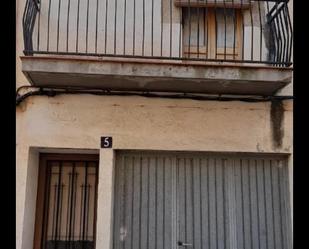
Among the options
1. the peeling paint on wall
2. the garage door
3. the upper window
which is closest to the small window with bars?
the garage door

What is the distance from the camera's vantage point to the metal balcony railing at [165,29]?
6199 mm

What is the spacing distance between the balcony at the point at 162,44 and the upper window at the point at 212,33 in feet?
0.05

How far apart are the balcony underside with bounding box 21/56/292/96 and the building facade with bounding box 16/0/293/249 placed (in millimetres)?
49

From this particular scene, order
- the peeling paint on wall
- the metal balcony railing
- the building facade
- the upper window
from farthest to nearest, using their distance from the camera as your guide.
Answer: the upper window
the metal balcony railing
the peeling paint on wall
the building facade

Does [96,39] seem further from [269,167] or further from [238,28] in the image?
[269,167]

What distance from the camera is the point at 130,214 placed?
599 cm

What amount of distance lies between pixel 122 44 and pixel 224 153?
2176 mm

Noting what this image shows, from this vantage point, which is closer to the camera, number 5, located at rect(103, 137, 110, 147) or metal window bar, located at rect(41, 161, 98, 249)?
number 5, located at rect(103, 137, 110, 147)

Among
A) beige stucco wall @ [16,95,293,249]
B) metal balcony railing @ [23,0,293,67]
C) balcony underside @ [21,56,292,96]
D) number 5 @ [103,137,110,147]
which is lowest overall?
number 5 @ [103,137,110,147]

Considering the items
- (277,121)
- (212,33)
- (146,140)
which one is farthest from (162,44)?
(277,121)

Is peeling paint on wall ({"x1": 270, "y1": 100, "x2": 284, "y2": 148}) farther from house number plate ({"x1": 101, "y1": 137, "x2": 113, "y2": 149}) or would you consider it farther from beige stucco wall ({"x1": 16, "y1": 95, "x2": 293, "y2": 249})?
house number plate ({"x1": 101, "y1": 137, "x2": 113, "y2": 149})

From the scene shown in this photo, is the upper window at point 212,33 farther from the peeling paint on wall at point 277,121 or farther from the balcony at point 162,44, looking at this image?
the peeling paint on wall at point 277,121

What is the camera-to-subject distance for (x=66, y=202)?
619cm

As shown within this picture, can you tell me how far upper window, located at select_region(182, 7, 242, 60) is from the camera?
6461 millimetres
